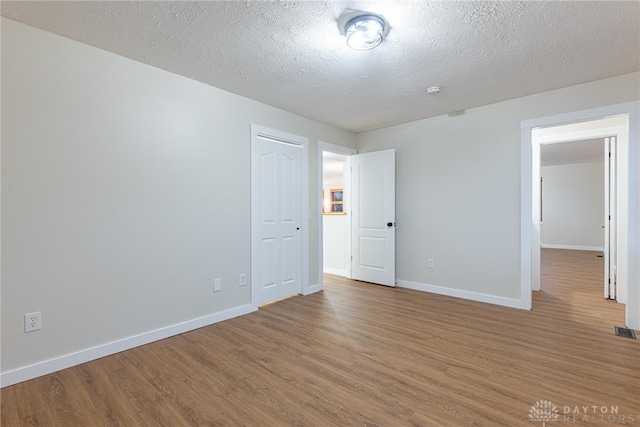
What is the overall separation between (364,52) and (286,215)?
2137mm

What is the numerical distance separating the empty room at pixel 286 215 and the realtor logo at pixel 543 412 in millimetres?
15

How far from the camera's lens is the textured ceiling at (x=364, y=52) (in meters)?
1.89

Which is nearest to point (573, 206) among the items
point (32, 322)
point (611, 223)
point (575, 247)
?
point (575, 247)

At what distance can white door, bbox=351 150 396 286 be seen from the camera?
4.45 meters

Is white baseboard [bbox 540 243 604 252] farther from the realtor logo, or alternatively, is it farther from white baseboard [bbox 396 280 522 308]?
the realtor logo

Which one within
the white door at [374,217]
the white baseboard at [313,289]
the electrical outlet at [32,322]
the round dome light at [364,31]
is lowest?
the white baseboard at [313,289]

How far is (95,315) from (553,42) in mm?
4113

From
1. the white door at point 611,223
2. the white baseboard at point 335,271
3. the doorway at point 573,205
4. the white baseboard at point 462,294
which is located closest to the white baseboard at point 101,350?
the white baseboard at point 335,271

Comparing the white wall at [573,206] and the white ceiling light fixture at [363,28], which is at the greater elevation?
the white ceiling light fixture at [363,28]

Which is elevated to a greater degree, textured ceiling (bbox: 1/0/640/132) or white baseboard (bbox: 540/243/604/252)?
textured ceiling (bbox: 1/0/640/132)

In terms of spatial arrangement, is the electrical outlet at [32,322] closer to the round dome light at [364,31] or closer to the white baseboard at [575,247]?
the round dome light at [364,31]

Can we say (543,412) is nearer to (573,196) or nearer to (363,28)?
(363,28)

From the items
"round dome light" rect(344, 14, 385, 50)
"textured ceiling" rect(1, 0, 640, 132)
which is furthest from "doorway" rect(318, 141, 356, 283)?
"round dome light" rect(344, 14, 385, 50)

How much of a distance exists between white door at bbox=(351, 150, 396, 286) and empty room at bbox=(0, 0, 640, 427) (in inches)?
17.3
